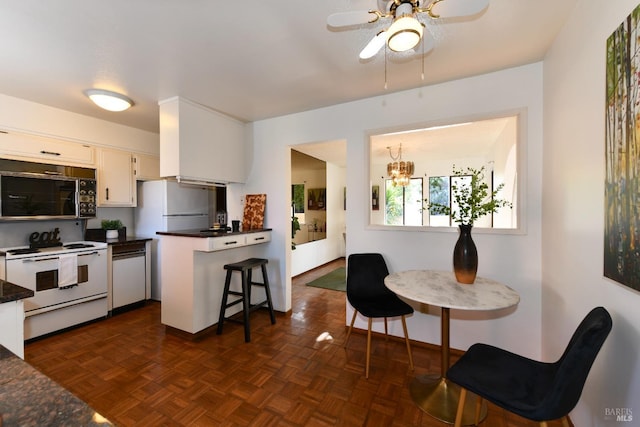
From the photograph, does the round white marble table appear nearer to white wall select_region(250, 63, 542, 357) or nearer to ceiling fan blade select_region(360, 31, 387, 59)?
white wall select_region(250, 63, 542, 357)

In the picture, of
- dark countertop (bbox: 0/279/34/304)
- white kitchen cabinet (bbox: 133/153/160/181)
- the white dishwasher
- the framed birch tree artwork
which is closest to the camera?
the framed birch tree artwork

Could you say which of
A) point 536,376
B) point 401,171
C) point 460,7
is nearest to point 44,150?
point 460,7

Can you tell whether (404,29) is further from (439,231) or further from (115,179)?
(115,179)

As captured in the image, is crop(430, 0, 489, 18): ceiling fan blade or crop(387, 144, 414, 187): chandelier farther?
crop(387, 144, 414, 187): chandelier

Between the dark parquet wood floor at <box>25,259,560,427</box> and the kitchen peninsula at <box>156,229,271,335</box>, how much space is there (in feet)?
0.63

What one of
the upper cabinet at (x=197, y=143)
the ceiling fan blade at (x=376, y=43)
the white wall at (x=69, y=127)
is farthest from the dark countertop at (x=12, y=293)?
the white wall at (x=69, y=127)

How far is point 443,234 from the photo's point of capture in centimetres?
244

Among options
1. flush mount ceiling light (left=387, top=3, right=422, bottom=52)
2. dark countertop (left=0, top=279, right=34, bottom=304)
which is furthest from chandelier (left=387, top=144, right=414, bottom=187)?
dark countertop (left=0, top=279, right=34, bottom=304)

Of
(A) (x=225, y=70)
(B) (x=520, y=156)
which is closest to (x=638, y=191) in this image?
(B) (x=520, y=156)

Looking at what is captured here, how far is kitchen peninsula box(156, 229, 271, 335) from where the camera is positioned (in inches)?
106

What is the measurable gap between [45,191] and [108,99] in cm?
130

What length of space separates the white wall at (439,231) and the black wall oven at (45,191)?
2.14 m

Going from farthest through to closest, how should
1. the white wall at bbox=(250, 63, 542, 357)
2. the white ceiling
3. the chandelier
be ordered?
the chandelier, the white wall at bbox=(250, 63, 542, 357), the white ceiling

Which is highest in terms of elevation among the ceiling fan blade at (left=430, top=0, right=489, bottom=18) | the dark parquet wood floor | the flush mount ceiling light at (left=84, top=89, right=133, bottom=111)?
the flush mount ceiling light at (left=84, top=89, right=133, bottom=111)
